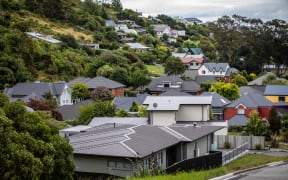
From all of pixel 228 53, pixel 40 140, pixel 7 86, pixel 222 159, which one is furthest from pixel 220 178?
pixel 228 53

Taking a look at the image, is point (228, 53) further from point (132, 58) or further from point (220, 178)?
point (220, 178)

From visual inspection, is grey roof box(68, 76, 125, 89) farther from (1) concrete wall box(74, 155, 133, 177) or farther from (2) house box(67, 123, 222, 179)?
(1) concrete wall box(74, 155, 133, 177)

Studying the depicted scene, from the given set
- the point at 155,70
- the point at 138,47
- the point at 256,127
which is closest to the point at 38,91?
the point at 256,127

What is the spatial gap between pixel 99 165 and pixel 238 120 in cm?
2212

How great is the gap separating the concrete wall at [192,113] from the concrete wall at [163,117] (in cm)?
86

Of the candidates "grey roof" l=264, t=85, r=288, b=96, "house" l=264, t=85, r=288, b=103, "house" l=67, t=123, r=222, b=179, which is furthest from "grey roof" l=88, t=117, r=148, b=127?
"grey roof" l=264, t=85, r=288, b=96

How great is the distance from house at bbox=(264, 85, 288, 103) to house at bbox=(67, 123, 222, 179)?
2387 cm

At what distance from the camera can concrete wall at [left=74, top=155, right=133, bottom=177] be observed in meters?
19.3

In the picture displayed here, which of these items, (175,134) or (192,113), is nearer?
(175,134)

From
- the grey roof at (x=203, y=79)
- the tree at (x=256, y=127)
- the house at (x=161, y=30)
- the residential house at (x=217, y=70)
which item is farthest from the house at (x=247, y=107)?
Result: the house at (x=161, y=30)

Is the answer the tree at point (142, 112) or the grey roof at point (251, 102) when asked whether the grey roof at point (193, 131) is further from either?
the grey roof at point (251, 102)

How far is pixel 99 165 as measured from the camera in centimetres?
2003

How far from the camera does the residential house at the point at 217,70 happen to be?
74.6 m

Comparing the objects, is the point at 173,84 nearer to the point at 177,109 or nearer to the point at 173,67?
the point at 173,67
